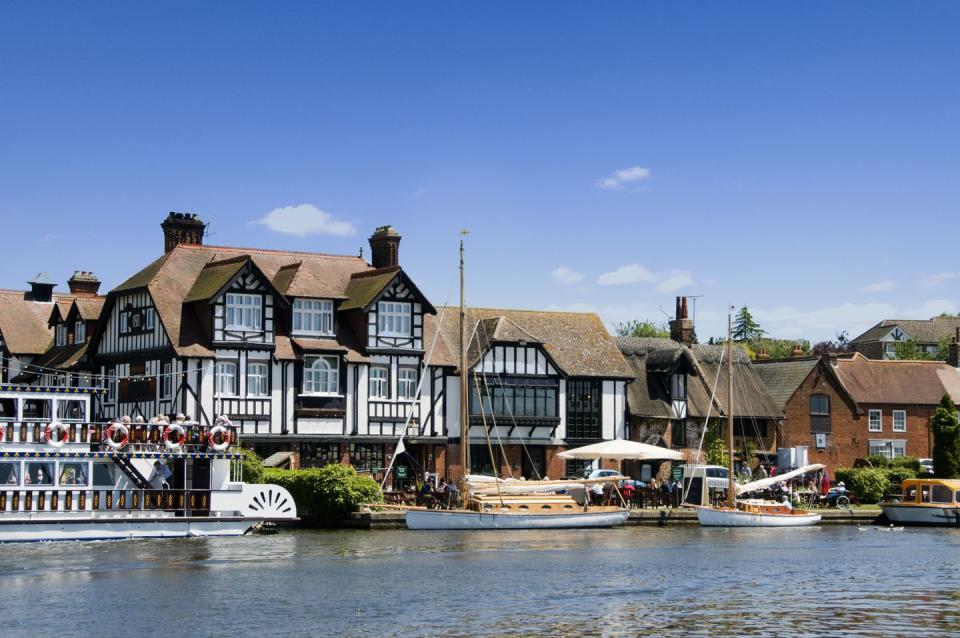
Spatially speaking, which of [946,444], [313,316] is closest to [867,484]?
[946,444]

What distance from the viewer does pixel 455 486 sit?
56188 mm

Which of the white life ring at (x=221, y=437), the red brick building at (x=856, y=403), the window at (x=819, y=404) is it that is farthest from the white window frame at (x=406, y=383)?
the window at (x=819, y=404)

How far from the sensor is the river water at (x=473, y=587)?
28500mm

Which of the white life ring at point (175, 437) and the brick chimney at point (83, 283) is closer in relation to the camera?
the white life ring at point (175, 437)

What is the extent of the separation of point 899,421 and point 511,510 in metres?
35.4

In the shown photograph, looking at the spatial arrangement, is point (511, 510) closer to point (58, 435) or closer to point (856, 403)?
point (58, 435)

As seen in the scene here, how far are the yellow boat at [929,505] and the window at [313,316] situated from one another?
2436cm

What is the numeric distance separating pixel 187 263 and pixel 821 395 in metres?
35.2

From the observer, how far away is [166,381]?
56844 millimetres

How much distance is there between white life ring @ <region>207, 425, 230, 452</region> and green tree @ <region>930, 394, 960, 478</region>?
3435cm

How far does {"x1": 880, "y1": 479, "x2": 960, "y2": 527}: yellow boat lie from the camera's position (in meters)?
57.0

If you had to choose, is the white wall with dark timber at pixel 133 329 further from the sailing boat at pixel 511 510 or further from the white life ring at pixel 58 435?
the sailing boat at pixel 511 510

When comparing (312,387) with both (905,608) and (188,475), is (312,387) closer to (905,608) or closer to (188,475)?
(188,475)

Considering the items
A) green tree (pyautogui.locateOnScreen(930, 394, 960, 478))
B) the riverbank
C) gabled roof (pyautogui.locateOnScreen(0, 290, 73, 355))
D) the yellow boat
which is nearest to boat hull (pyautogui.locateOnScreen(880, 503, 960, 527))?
the yellow boat
